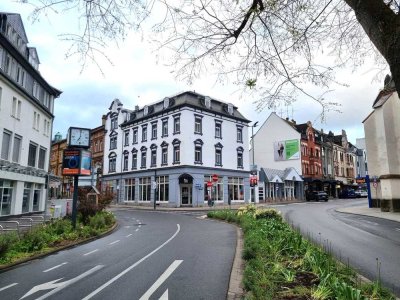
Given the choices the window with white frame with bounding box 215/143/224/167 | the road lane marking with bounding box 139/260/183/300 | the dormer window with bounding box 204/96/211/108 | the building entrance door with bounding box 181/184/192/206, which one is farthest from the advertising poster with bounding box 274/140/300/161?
the road lane marking with bounding box 139/260/183/300

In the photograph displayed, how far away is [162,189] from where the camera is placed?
4181 centimetres

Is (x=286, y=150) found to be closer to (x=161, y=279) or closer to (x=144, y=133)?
(x=144, y=133)

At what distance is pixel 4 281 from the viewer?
25.6 ft

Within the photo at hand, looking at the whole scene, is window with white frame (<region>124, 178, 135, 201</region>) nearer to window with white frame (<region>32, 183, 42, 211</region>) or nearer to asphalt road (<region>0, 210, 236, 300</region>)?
window with white frame (<region>32, 183, 42, 211</region>)

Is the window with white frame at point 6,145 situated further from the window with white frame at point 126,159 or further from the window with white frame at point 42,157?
the window with white frame at point 126,159

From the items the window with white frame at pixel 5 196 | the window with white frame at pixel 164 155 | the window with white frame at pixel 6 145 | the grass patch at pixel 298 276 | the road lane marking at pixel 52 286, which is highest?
the window with white frame at pixel 164 155

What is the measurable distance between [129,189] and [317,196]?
98.6ft

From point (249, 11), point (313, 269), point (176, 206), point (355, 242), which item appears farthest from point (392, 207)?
point (249, 11)

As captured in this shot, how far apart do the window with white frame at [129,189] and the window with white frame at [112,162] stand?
Answer: 4648 millimetres

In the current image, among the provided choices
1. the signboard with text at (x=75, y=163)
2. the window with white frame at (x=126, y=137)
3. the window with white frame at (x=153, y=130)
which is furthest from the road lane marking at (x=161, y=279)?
the window with white frame at (x=126, y=137)

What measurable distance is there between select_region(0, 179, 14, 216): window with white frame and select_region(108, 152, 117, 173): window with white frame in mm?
29649

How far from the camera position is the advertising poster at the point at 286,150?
193 ft

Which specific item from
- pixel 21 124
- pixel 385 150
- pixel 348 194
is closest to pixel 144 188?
pixel 21 124

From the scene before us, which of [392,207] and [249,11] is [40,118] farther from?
[392,207]
